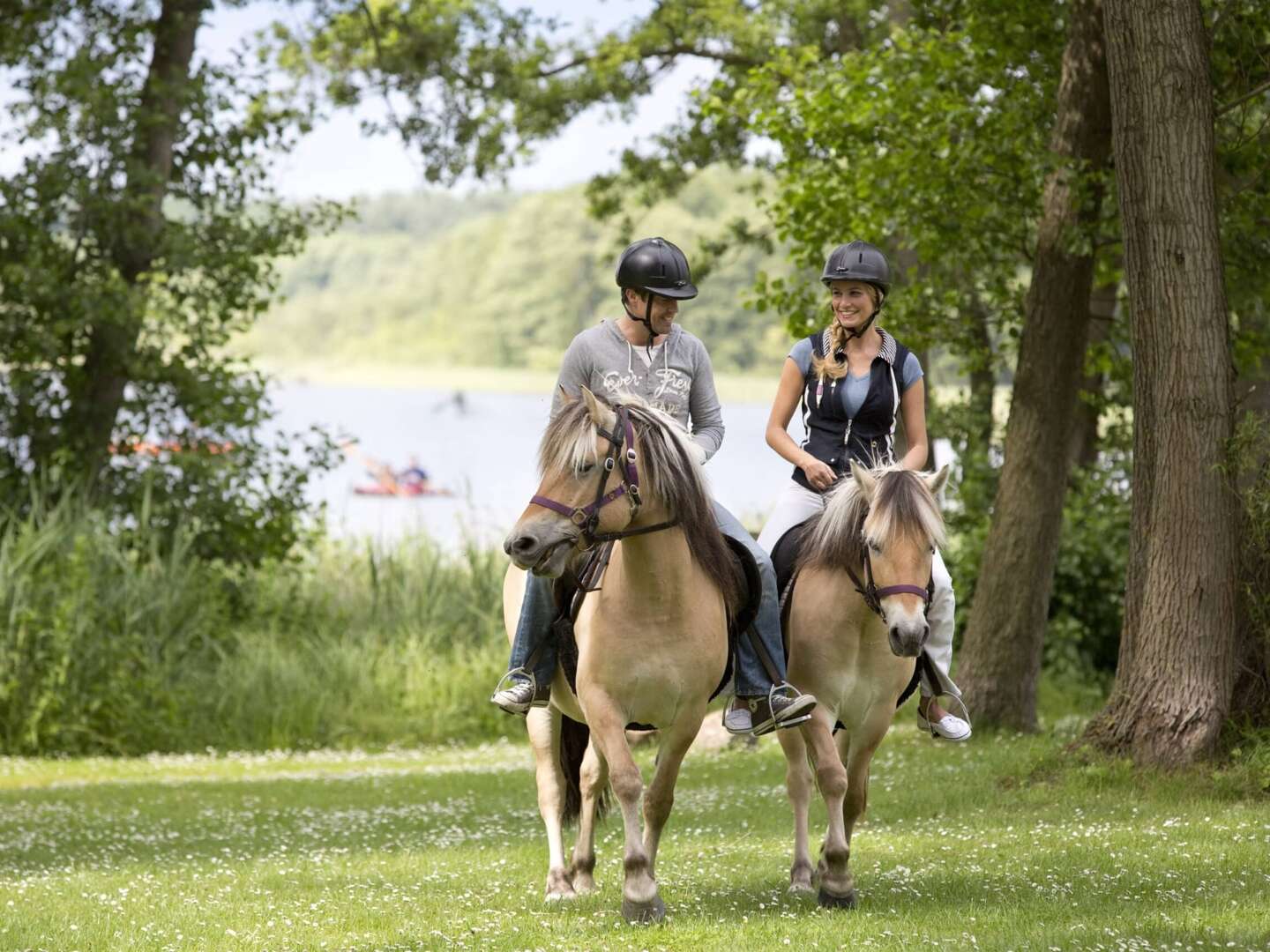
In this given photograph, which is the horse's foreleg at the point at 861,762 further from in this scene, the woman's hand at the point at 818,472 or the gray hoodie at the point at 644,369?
the gray hoodie at the point at 644,369

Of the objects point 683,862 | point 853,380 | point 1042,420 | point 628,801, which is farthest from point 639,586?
point 1042,420

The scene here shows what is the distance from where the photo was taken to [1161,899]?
22.4ft

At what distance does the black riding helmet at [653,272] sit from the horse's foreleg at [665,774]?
1.74m

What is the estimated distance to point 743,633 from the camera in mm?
7059

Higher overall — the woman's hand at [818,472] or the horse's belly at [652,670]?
the woman's hand at [818,472]

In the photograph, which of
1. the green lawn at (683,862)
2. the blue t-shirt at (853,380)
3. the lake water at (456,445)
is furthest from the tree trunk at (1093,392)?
the blue t-shirt at (853,380)

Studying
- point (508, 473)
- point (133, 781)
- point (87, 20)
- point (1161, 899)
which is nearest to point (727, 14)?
point (87, 20)

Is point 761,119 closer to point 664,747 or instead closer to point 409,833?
point 409,833

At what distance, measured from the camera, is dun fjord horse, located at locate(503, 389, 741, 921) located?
245 inches

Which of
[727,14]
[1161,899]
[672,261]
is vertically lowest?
[1161,899]

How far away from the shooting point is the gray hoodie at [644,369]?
711 centimetres

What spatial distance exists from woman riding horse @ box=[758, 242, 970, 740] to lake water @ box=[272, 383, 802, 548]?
1410 cm

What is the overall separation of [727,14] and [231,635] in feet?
32.8

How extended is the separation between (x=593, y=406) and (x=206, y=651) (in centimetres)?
1219
